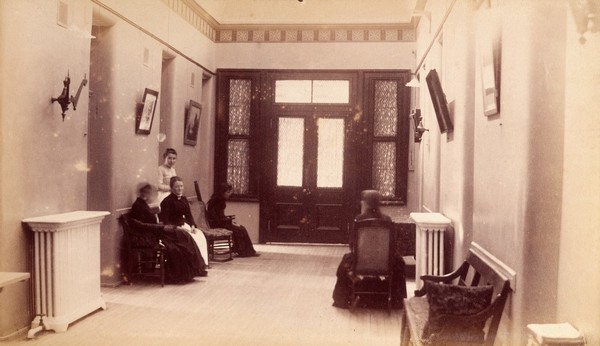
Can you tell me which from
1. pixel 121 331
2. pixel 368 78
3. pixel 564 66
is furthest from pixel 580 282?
pixel 368 78

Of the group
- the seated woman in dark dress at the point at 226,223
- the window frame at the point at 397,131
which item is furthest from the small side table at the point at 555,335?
the window frame at the point at 397,131

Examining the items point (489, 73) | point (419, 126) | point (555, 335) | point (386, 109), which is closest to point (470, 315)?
point (555, 335)

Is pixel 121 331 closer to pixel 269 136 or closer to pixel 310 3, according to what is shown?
pixel 269 136

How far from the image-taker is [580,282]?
Answer: 310cm

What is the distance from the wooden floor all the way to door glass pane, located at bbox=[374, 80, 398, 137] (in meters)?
3.66

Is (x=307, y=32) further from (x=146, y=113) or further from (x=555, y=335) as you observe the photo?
(x=555, y=335)

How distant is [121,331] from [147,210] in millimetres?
2476

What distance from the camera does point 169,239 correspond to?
789 centimetres

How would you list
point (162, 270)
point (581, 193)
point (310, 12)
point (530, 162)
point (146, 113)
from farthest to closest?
point (310, 12) → point (146, 113) → point (162, 270) → point (530, 162) → point (581, 193)

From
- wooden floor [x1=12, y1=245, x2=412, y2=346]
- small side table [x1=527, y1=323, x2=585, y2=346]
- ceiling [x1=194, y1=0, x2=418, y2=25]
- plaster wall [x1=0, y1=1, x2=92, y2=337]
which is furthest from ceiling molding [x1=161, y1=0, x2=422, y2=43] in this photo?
small side table [x1=527, y1=323, x2=585, y2=346]

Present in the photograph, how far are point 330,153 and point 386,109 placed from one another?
1.29 metres

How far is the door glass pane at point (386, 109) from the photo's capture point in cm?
1137

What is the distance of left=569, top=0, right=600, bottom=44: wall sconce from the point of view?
2.90m

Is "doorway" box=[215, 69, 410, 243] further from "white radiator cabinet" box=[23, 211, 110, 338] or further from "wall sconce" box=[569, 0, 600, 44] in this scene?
"wall sconce" box=[569, 0, 600, 44]
